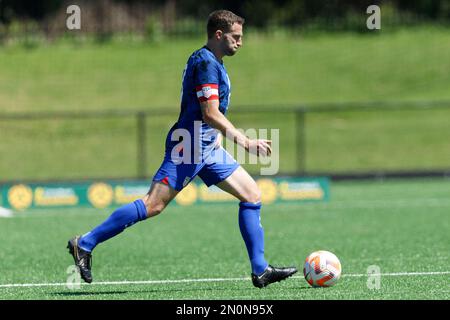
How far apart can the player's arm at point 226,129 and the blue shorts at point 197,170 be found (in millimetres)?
407

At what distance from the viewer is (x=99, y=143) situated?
29.7 m

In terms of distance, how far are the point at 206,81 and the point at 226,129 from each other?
42 cm

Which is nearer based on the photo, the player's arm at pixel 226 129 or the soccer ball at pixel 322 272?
the player's arm at pixel 226 129

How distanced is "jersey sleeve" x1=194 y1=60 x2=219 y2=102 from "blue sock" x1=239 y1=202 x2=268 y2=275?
987 millimetres

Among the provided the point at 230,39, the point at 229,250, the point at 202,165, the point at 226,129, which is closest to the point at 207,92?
the point at 226,129

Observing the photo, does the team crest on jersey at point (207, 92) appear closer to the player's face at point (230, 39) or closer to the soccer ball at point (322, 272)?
the player's face at point (230, 39)

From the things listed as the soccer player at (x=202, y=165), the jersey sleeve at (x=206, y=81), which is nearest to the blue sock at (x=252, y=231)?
the soccer player at (x=202, y=165)

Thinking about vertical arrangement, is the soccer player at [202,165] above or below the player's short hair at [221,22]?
below

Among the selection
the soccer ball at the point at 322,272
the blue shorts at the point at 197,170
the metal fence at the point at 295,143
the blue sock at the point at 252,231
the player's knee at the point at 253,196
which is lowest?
the metal fence at the point at 295,143

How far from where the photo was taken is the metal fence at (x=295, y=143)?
1066 inches

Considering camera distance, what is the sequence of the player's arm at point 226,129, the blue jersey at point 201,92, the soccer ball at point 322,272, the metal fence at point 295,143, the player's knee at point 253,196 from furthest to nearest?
the metal fence at point 295,143 → the player's knee at point 253,196 → the soccer ball at point 322,272 → the blue jersey at point 201,92 → the player's arm at point 226,129

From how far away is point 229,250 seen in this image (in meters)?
12.3
